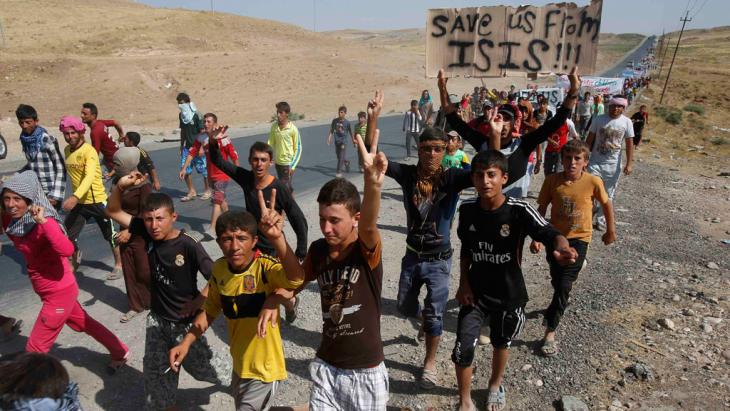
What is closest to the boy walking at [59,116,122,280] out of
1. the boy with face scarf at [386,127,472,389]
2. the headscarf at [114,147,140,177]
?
the headscarf at [114,147,140,177]

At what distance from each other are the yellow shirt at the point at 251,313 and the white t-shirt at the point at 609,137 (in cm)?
551

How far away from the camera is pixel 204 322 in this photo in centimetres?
283

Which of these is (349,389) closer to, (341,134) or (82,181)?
(82,181)

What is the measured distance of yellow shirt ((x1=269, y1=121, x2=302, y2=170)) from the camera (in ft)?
23.7

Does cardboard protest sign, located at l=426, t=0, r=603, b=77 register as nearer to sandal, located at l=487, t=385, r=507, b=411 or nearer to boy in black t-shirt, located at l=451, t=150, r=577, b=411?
boy in black t-shirt, located at l=451, t=150, r=577, b=411

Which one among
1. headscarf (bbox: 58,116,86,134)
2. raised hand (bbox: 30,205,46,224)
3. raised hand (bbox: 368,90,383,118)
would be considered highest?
raised hand (bbox: 368,90,383,118)

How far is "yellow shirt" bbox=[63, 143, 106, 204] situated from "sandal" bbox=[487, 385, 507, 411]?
163 inches


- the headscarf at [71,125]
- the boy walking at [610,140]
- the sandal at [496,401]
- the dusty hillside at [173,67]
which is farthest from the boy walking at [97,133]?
the dusty hillside at [173,67]

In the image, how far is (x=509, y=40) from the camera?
4.91 m

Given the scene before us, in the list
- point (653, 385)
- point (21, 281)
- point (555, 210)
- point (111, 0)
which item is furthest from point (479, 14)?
point (111, 0)

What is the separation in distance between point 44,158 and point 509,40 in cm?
491

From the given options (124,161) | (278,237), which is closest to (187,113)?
(124,161)

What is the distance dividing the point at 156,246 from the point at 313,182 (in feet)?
23.2

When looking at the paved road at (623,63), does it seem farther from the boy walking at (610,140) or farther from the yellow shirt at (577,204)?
the yellow shirt at (577,204)
